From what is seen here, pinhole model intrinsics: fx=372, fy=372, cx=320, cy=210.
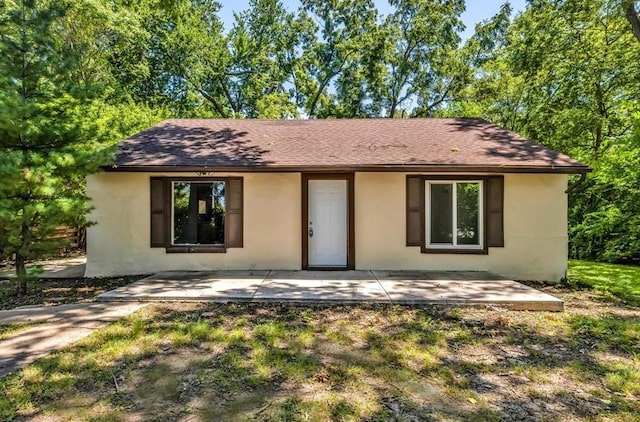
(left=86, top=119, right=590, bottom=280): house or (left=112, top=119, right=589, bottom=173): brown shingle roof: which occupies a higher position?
(left=112, top=119, right=589, bottom=173): brown shingle roof

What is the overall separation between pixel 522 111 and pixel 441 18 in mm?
7288

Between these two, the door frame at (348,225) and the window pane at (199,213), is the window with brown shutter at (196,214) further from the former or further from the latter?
the door frame at (348,225)

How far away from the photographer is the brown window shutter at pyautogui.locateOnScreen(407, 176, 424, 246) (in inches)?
317

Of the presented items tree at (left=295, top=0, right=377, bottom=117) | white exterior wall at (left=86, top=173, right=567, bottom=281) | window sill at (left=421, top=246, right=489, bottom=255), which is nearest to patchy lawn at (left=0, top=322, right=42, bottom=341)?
white exterior wall at (left=86, top=173, right=567, bottom=281)

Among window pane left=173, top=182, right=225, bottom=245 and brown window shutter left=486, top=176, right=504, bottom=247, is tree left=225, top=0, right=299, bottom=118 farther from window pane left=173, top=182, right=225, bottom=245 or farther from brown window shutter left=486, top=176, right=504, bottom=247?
brown window shutter left=486, top=176, right=504, bottom=247

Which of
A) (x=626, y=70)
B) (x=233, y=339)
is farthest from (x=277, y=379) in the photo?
(x=626, y=70)

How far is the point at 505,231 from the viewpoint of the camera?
26.3 ft

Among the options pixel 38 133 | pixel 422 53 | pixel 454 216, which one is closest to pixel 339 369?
pixel 454 216

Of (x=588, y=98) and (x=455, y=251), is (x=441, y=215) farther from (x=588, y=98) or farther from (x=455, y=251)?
(x=588, y=98)

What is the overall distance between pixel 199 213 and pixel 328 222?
9.42 feet

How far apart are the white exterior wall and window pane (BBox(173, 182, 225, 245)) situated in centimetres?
41

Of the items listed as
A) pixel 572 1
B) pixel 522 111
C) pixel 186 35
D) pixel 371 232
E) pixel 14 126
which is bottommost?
pixel 371 232

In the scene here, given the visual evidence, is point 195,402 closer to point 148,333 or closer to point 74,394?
point 74,394

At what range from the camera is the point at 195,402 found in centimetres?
303
